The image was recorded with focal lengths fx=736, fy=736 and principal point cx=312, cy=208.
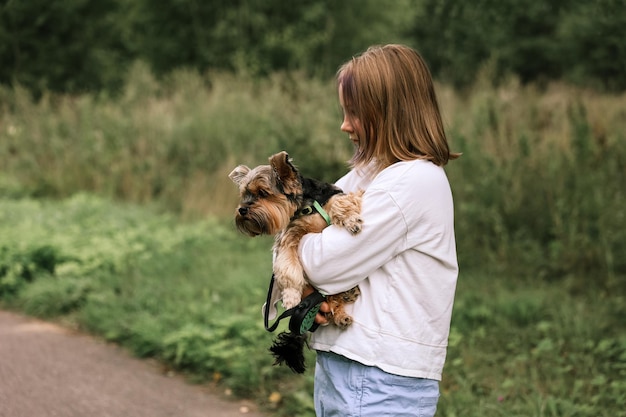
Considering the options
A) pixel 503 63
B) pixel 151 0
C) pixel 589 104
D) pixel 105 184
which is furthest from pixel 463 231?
pixel 151 0

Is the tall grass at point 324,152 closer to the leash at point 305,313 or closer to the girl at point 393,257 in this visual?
the girl at point 393,257

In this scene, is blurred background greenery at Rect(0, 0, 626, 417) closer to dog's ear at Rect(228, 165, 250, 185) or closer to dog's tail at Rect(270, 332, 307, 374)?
dog's tail at Rect(270, 332, 307, 374)

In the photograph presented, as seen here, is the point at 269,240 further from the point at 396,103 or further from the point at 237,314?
the point at 396,103

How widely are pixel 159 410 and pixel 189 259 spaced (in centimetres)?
322

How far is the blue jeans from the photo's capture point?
262 cm

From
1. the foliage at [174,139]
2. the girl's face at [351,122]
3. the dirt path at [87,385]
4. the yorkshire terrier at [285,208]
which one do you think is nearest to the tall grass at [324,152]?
the foliage at [174,139]

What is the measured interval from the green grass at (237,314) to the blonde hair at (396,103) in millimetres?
2710

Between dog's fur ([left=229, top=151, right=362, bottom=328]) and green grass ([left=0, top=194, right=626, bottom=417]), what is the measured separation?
245cm

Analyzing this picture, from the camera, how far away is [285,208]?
299 cm

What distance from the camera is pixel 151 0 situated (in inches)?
1119

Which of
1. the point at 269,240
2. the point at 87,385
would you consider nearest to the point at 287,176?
the point at 87,385

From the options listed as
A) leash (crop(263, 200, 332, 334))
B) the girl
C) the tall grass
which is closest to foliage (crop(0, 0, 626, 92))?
the tall grass

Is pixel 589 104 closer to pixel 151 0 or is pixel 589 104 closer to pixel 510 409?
pixel 510 409

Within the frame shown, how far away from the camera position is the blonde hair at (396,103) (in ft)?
8.80
